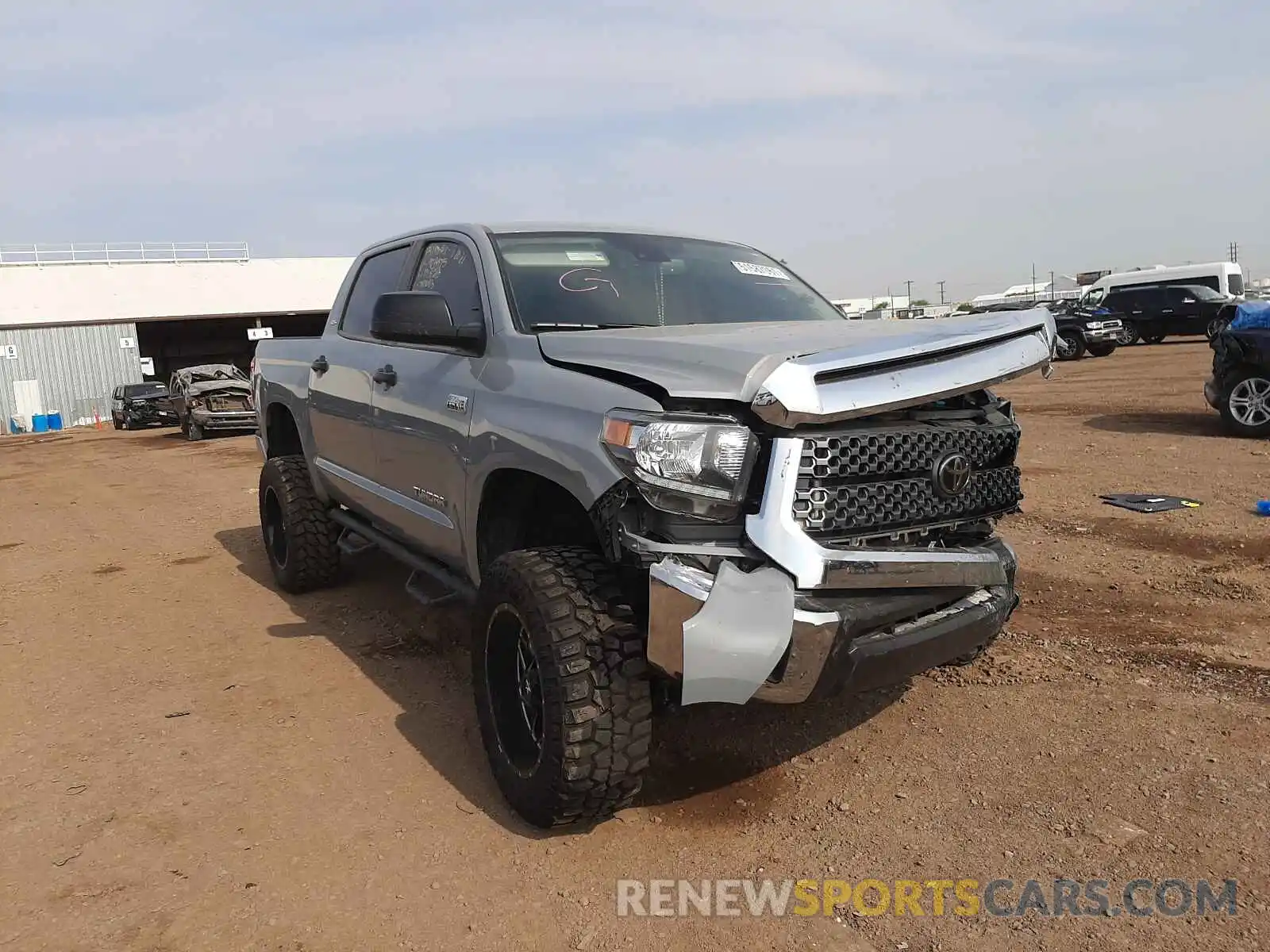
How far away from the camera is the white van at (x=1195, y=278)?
30250 mm

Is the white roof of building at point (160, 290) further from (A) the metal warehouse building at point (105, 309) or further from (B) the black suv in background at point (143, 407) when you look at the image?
(B) the black suv in background at point (143, 407)

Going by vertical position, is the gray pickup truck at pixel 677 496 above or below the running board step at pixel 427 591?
above

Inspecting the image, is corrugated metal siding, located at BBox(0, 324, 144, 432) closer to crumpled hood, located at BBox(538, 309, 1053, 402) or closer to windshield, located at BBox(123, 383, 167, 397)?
windshield, located at BBox(123, 383, 167, 397)

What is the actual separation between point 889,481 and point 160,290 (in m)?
36.4

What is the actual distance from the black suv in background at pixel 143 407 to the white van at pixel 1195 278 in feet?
85.8

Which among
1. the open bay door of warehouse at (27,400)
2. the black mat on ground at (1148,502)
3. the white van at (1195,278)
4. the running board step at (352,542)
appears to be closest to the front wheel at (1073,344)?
the white van at (1195,278)

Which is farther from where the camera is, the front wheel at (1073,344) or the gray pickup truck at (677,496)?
the front wheel at (1073,344)

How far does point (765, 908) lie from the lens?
103 inches

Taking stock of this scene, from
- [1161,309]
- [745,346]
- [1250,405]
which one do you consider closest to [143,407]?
[1250,405]

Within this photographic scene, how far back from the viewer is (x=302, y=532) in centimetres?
556

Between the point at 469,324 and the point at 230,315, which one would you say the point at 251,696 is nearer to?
the point at 469,324

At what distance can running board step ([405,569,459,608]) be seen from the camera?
14.7 feet

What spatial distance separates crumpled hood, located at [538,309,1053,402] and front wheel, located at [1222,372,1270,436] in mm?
7649

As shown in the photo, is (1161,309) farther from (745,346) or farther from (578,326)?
(745,346)
